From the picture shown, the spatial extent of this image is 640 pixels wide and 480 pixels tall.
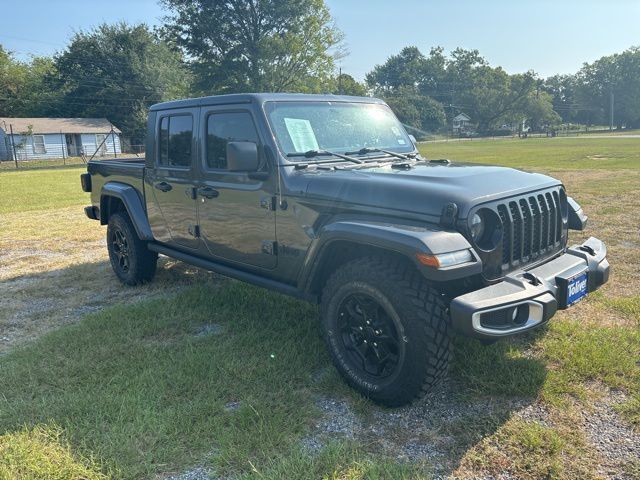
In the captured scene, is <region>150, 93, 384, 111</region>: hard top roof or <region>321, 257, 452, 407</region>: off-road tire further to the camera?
<region>150, 93, 384, 111</region>: hard top roof

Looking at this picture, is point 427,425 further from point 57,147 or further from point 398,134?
point 57,147

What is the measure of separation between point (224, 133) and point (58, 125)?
162ft

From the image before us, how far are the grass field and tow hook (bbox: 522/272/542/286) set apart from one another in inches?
28.1

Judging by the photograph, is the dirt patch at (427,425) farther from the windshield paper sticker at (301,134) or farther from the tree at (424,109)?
the tree at (424,109)

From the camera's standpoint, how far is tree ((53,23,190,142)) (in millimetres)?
50844

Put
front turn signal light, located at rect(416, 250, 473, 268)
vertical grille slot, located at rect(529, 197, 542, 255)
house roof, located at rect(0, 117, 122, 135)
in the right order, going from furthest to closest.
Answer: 1. house roof, located at rect(0, 117, 122, 135)
2. vertical grille slot, located at rect(529, 197, 542, 255)
3. front turn signal light, located at rect(416, 250, 473, 268)

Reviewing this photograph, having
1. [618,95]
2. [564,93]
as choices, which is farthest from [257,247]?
[564,93]

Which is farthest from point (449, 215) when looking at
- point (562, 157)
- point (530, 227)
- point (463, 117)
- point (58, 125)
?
point (463, 117)

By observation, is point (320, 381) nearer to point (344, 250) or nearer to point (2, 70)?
point (344, 250)

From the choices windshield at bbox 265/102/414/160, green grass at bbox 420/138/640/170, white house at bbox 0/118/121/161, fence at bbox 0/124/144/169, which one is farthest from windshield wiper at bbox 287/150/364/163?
white house at bbox 0/118/121/161

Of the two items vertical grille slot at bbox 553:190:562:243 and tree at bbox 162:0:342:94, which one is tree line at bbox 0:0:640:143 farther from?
→ vertical grille slot at bbox 553:190:562:243

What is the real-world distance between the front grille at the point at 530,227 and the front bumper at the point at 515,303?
0.11 metres

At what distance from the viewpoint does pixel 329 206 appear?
3.40 metres

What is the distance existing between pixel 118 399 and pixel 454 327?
2.11m
